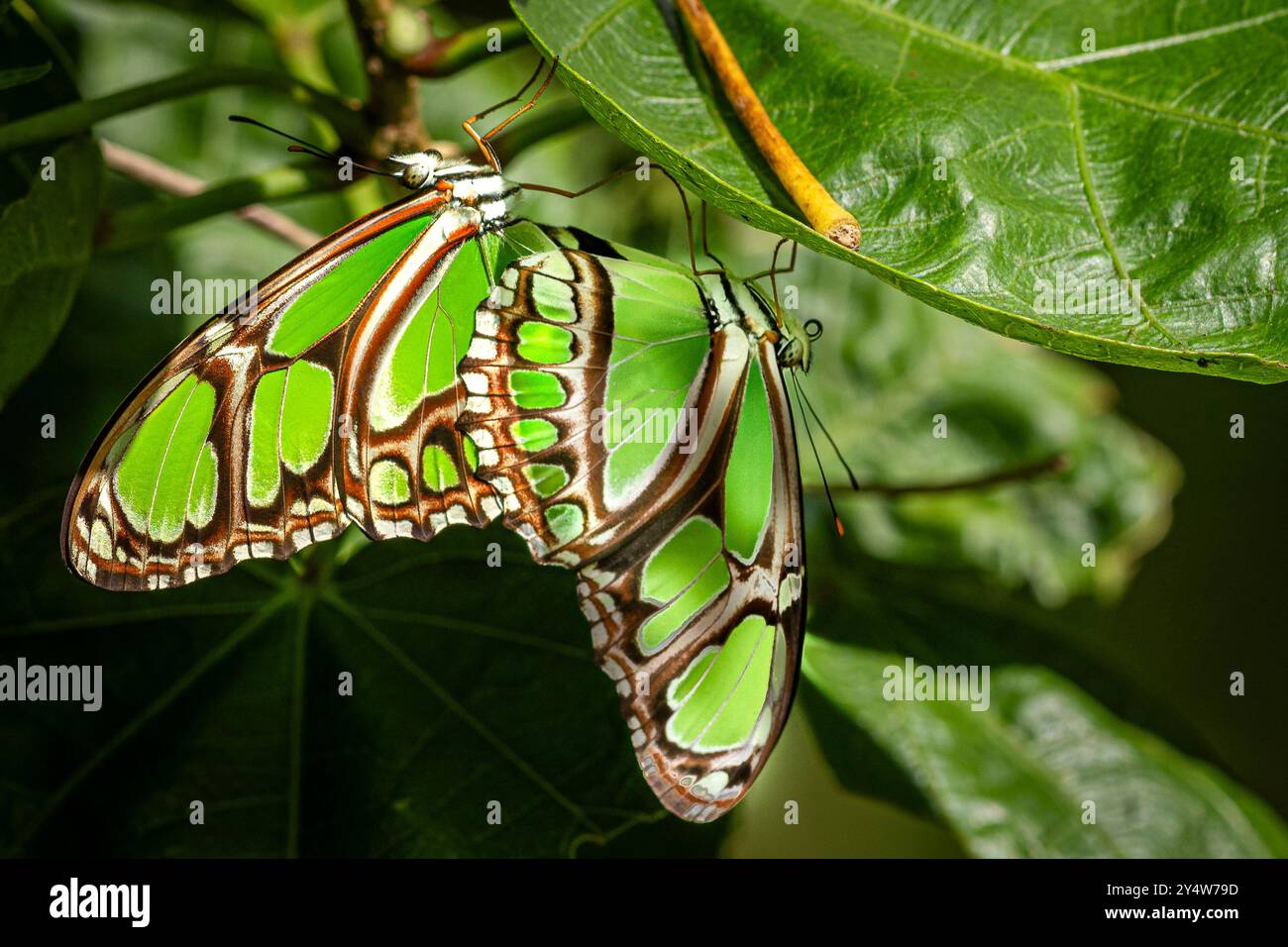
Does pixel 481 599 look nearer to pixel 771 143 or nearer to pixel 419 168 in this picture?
pixel 419 168

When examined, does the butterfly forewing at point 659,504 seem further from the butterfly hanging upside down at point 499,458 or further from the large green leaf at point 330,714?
the large green leaf at point 330,714

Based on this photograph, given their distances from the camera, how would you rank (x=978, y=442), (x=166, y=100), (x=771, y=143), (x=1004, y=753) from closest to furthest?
1. (x=771, y=143)
2. (x=166, y=100)
3. (x=1004, y=753)
4. (x=978, y=442)

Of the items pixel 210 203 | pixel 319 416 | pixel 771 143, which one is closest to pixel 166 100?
pixel 210 203

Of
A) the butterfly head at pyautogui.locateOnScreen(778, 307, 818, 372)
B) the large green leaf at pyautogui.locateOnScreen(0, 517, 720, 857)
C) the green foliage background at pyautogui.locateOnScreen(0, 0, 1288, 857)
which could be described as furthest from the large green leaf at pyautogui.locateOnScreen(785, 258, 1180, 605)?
the large green leaf at pyautogui.locateOnScreen(0, 517, 720, 857)

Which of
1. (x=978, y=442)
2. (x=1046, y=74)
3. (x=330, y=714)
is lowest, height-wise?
(x=330, y=714)

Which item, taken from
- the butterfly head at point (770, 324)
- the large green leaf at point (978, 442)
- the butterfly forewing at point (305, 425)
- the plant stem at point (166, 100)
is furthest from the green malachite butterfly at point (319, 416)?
the large green leaf at point (978, 442)
